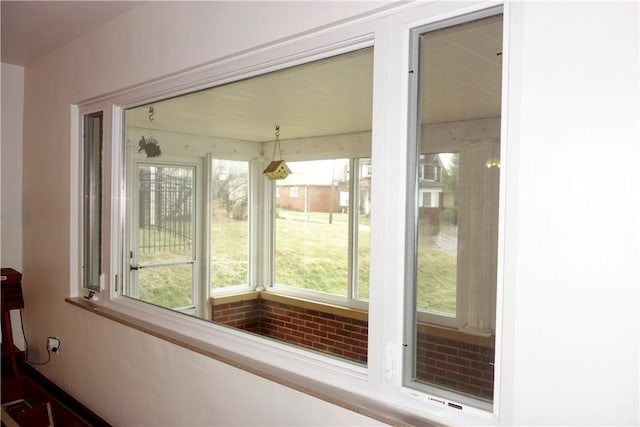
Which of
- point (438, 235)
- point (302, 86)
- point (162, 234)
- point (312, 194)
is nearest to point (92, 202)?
point (162, 234)

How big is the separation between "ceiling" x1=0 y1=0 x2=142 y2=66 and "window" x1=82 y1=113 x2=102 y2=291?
0.53 meters

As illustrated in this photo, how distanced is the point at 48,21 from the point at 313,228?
3222 mm

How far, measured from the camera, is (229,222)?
16.5 ft

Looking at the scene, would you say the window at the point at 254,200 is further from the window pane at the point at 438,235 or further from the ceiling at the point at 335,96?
the window pane at the point at 438,235

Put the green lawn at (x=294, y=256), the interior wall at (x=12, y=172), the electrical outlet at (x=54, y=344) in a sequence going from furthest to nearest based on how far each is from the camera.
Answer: the green lawn at (x=294, y=256) → the interior wall at (x=12, y=172) → the electrical outlet at (x=54, y=344)

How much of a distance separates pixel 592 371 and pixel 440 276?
49cm

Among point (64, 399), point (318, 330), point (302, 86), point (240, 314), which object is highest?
point (302, 86)

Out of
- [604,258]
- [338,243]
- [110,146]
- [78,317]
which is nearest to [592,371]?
[604,258]

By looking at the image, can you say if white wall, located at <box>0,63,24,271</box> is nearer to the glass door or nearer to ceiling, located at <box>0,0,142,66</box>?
ceiling, located at <box>0,0,142,66</box>

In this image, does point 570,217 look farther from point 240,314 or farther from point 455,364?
point 240,314

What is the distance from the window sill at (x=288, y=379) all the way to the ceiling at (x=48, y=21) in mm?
1700

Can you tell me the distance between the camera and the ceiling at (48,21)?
2566 mm

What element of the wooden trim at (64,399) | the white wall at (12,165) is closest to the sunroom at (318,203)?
the wooden trim at (64,399)

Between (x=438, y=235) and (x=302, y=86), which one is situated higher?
(x=302, y=86)
